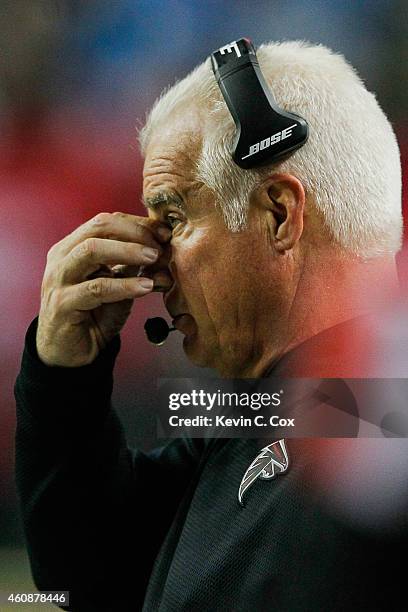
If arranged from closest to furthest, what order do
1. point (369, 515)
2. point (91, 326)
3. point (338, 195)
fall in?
point (369, 515) → point (338, 195) → point (91, 326)

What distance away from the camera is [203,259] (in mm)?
910

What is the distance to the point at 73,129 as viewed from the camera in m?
1.03

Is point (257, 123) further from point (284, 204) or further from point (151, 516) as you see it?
point (151, 516)

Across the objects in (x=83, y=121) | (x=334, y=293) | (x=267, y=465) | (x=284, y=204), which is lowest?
(x=267, y=465)

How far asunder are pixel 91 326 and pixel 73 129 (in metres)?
0.26

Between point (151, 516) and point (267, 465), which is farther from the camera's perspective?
point (151, 516)

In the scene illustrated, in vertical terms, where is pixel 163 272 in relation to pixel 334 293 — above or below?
above

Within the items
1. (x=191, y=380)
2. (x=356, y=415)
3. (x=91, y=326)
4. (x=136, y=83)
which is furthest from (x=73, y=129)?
(x=356, y=415)

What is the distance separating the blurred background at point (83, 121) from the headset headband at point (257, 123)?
113 millimetres

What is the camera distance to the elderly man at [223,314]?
32.5 inches

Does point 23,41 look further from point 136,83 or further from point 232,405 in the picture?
point 232,405

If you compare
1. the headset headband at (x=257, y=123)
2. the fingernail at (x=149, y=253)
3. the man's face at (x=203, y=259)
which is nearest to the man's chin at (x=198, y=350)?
the man's face at (x=203, y=259)

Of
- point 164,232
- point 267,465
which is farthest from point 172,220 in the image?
point 267,465

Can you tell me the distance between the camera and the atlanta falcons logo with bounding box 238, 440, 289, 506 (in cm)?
85
